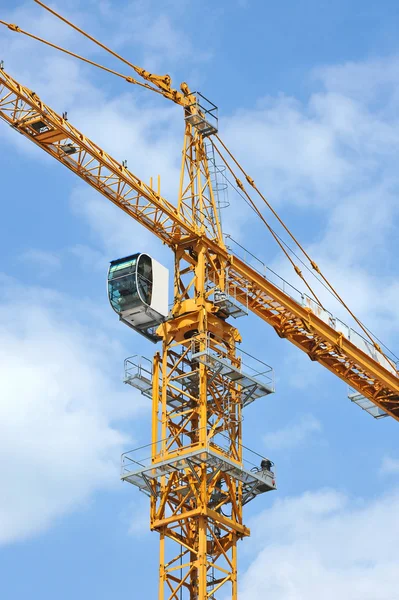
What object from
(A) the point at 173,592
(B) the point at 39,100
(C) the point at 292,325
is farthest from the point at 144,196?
(A) the point at 173,592

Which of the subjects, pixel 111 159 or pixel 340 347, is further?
pixel 340 347

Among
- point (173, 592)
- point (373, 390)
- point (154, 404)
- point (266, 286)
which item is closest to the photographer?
point (173, 592)

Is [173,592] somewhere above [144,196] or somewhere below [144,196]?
below

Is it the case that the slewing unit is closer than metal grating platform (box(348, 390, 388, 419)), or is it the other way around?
the slewing unit

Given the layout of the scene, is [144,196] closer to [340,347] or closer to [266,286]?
[266,286]

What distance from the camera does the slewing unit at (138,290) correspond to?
5962 cm

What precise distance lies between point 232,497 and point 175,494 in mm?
2223

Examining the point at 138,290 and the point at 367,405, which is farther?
the point at 367,405

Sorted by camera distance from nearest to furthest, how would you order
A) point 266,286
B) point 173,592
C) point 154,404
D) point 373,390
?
point 173,592 < point 154,404 < point 266,286 < point 373,390

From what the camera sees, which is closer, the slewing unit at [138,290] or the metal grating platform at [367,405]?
the slewing unit at [138,290]

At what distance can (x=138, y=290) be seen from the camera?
195 ft

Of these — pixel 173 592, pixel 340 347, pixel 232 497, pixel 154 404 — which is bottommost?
pixel 173 592

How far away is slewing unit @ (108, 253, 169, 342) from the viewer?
59625 millimetres

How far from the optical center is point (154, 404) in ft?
195
